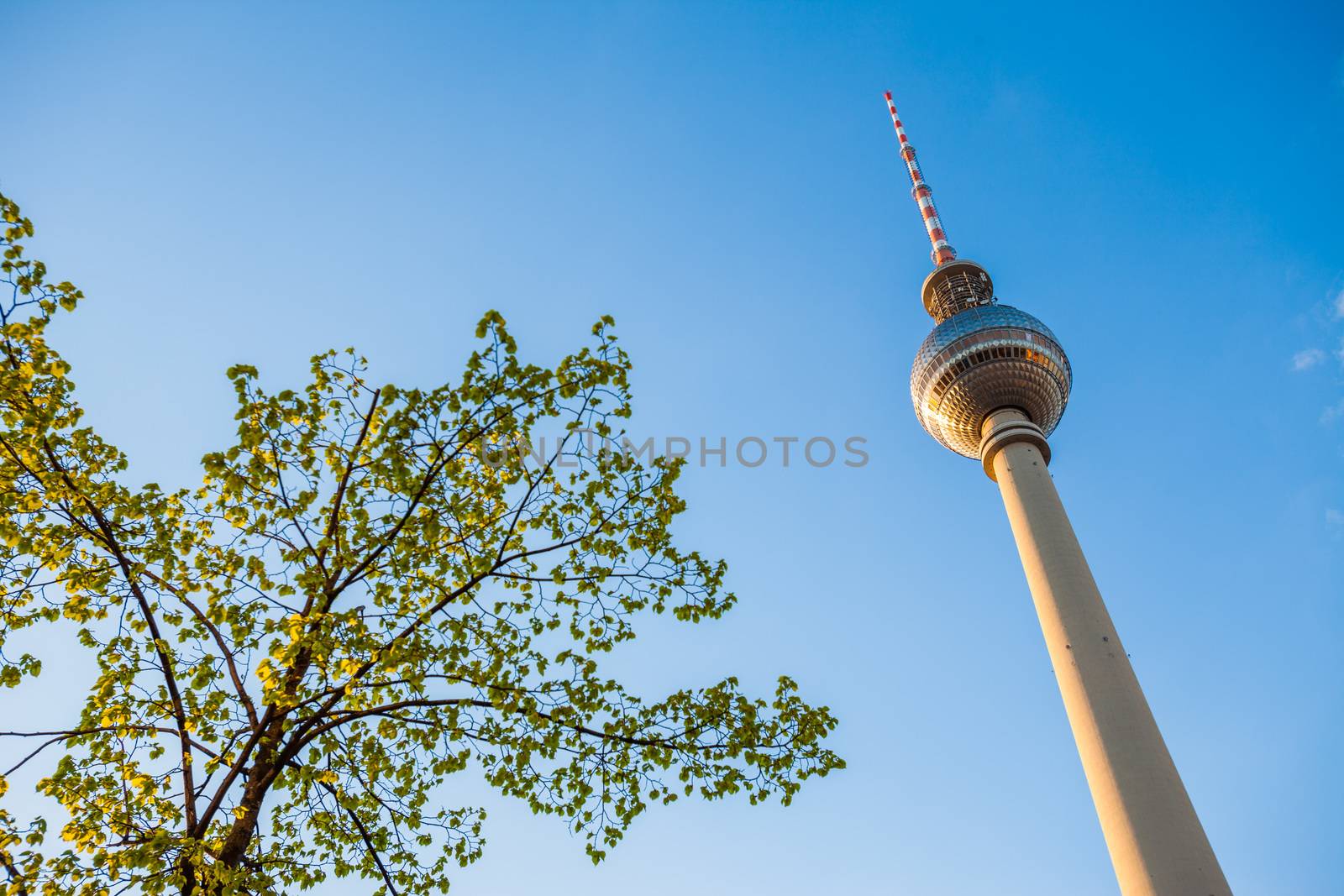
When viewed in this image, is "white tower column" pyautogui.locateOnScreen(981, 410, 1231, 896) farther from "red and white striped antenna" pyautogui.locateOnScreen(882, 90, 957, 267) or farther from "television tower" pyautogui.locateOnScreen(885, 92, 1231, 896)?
"red and white striped antenna" pyautogui.locateOnScreen(882, 90, 957, 267)

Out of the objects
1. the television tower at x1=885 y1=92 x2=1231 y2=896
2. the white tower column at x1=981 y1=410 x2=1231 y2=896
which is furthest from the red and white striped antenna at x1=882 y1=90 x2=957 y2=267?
the white tower column at x1=981 y1=410 x2=1231 y2=896

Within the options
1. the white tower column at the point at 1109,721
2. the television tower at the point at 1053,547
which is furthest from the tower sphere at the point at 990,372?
the white tower column at the point at 1109,721

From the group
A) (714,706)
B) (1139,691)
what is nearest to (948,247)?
(1139,691)

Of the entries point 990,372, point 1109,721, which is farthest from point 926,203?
point 1109,721

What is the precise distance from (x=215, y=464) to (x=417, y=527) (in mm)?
2182

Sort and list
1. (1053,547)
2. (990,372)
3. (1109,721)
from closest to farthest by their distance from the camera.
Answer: (1109,721) → (1053,547) → (990,372)

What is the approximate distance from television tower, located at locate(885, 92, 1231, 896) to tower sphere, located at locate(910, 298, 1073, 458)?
70 millimetres

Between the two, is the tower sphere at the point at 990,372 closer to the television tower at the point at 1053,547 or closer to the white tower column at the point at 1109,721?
the television tower at the point at 1053,547

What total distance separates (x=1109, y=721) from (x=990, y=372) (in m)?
21.9

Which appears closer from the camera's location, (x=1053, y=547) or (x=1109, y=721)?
(x=1109, y=721)

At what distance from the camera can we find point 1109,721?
3152 cm

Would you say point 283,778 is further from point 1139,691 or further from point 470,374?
point 1139,691

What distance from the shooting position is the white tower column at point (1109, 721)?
2812cm

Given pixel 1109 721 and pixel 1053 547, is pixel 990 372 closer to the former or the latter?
pixel 1053 547
